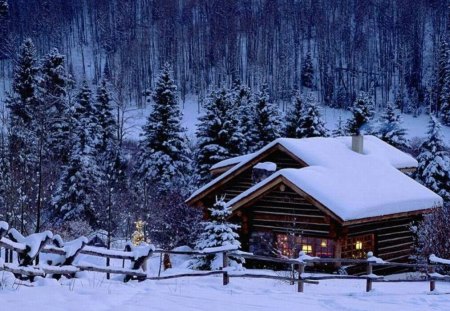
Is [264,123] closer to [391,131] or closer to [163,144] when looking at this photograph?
[163,144]

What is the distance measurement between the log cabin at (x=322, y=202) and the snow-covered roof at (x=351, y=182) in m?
0.04

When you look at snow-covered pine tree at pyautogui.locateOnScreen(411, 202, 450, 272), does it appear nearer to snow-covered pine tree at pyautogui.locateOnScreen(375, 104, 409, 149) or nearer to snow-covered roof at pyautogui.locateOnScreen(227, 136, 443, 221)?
snow-covered roof at pyautogui.locateOnScreen(227, 136, 443, 221)

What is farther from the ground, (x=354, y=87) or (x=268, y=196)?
(x=354, y=87)

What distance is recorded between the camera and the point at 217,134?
37.0 m

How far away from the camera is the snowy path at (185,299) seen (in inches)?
321

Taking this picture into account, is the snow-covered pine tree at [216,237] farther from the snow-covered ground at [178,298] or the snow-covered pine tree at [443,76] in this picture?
the snow-covered pine tree at [443,76]

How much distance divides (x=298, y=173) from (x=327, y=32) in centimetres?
9132

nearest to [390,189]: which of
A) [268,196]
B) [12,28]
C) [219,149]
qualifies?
[268,196]

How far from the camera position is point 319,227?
851 inches

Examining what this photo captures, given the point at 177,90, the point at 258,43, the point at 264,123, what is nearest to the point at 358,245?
the point at 264,123

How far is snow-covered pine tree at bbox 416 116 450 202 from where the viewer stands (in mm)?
32719

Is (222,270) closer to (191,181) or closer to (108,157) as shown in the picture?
(191,181)

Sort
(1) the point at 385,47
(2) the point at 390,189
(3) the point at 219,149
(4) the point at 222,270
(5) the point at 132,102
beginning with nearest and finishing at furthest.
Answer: (4) the point at 222,270 → (2) the point at 390,189 → (3) the point at 219,149 → (5) the point at 132,102 → (1) the point at 385,47

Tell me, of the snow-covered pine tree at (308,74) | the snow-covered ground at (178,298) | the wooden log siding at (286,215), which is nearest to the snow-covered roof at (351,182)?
the wooden log siding at (286,215)
